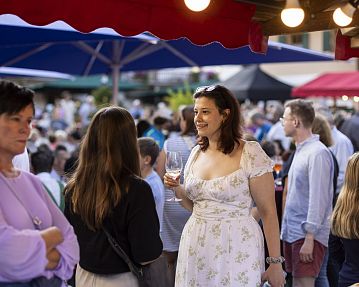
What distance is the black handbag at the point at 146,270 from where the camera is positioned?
380 centimetres

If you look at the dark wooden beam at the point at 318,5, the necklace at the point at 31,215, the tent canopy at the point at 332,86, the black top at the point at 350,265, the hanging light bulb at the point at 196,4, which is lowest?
the black top at the point at 350,265

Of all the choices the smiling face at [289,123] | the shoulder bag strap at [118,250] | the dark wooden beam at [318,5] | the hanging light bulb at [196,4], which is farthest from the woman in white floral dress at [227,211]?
the smiling face at [289,123]

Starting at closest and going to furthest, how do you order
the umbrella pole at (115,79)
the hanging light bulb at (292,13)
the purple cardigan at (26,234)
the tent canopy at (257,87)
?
the purple cardigan at (26,234) < the hanging light bulb at (292,13) < the umbrella pole at (115,79) < the tent canopy at (257,87)

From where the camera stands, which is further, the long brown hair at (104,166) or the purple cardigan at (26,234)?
the long brown hair at (104,166)

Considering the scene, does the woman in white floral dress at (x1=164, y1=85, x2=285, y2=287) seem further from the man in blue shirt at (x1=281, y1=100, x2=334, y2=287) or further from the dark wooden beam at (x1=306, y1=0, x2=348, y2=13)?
the man in blue shirt at (x1=281, y1=100, x2=334, y2=287)

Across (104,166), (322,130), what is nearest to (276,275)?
(104,166)

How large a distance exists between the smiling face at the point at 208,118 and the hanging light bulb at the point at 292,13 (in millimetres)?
926

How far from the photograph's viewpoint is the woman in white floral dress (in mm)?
4359

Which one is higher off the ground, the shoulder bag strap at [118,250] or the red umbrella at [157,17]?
the red umbrella at [157,17]

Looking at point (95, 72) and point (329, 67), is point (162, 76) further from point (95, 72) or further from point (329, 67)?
point (95, 72)

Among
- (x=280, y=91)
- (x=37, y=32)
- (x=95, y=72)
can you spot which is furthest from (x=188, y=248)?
(x=280, y=91)

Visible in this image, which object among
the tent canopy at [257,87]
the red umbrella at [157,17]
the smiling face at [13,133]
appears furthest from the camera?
the tent canopy at [257,87]

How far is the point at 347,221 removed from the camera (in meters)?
4.80

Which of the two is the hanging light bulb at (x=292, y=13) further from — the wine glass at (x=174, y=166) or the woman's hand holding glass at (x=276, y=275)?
the woman's hand holding glass at (x=276, y=275)
